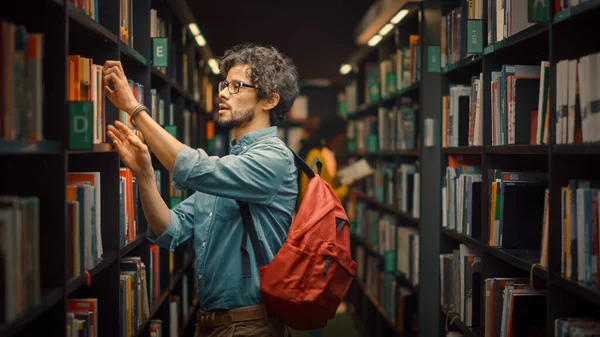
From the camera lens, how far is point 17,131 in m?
1.32

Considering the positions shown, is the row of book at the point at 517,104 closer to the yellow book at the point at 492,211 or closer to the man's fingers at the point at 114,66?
the yellow book at the point at 492,211

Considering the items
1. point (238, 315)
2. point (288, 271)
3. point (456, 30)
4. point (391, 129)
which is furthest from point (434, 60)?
point (238, 315)

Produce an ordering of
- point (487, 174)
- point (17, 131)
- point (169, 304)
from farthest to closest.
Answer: point (169, 304)
point (487, 174)
point (17, 131)

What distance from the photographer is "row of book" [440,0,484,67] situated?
2.83 metres

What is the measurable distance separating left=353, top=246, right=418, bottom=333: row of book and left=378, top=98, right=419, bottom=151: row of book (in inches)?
42.1

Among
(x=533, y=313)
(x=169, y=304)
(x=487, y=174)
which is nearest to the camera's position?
(x=533, y=313)

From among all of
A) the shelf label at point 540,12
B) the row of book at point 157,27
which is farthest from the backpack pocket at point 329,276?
the row of book at point 157,27

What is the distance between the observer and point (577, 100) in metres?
1.77

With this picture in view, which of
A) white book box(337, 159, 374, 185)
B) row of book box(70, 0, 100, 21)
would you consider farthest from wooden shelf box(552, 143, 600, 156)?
white book box(337, 159, 374, 185)

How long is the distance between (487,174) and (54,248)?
183 centimetres

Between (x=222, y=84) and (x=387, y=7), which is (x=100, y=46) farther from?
(x=387, y=7)

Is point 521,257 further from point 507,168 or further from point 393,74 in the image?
point 393,74

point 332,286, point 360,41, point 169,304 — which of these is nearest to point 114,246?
→ point 332,286

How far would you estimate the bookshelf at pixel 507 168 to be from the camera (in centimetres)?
A: 180
